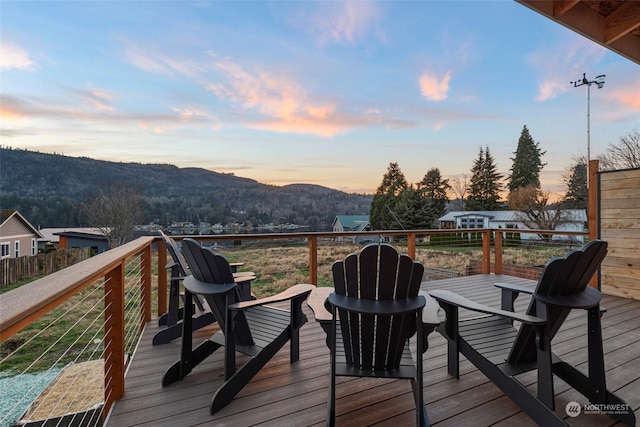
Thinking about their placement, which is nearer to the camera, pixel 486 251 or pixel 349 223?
pixel 486 251

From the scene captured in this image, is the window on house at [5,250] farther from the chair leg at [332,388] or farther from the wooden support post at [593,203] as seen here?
the wooden support post at [593,203]

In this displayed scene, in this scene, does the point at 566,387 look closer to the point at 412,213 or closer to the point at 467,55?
the point at 467,55

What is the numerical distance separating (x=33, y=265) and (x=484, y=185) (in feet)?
90.4

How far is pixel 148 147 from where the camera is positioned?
10164mm

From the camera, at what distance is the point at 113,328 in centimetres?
193

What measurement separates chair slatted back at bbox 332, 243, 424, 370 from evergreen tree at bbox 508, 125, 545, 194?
27264 mm

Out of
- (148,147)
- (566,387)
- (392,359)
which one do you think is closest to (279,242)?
(392,359)

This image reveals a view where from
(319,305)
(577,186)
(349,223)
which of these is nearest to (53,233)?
(349,223)

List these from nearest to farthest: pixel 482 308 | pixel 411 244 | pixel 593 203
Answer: pixel 482 308
pixel 593 203
pixel 411 244

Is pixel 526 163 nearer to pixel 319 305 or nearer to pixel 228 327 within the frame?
pixel 319 305

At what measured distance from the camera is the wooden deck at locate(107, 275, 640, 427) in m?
1.82

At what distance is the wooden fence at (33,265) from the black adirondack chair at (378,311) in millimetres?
6605

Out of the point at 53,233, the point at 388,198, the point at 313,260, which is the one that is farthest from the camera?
the point at 388,198

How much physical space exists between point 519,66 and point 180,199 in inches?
389
